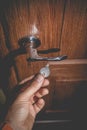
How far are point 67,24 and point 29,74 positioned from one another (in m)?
0.37

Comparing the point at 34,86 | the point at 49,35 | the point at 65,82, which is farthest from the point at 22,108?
the point at 49,35

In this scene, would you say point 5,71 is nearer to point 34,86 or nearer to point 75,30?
point 34,86

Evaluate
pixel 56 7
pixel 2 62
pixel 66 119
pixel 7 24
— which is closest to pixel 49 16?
pixel 56 7

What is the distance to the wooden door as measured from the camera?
0.50 meters

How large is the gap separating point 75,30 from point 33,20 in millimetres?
167

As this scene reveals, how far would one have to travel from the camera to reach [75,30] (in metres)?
0.58

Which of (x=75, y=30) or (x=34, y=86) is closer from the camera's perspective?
(x=75, y=30)

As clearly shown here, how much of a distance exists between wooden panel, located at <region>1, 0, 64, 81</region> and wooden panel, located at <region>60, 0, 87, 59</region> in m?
0.02

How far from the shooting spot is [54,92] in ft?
3.26

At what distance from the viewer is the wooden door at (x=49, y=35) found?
0.50 m

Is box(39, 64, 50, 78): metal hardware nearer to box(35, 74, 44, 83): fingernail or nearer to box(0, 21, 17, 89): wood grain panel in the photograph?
box(35, 74, 44, 83): fingernail

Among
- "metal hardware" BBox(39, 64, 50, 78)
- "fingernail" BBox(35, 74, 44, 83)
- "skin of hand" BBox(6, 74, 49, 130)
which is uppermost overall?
"metal hardware" BBox(39, 64, 50, 78)

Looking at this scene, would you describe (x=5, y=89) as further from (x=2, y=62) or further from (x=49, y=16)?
(x=49, y=16)

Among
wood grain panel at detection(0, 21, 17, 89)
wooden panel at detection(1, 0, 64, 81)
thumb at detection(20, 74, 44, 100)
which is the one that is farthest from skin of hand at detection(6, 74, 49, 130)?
wooden panel at detection(1, 0, 64, 81)
